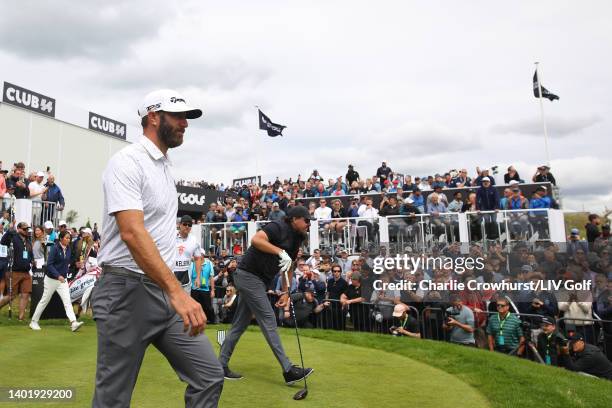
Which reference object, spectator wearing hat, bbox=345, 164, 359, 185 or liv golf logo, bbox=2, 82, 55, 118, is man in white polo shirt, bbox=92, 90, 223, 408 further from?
liv golf logo, bbox=2, 82, 55, 118

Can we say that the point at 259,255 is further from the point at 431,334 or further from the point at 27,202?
the point at 27,202

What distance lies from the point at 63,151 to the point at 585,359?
46064 mm

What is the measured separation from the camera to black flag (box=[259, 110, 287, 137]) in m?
30.2

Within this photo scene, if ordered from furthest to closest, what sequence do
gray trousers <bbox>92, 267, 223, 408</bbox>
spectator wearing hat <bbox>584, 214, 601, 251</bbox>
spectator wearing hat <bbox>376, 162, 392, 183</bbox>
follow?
spectator wearing hat <bbox>376, 162, 392, 183</bbox>
spectator wearing hat <bbox>584, 214, 601, 251</bbox>
gray trousers <bbox>92, 267, 223, 408</bbox>

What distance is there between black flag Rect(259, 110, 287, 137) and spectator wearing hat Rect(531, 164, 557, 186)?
55.0 ft

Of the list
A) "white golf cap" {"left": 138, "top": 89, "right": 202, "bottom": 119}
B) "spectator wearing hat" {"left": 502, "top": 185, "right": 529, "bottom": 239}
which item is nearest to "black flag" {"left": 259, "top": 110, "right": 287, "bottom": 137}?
"spectator wearing hat" {"left": 502, "top": 185, "right": 529, "bottom": 239}

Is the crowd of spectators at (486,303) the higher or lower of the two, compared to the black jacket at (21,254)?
lower

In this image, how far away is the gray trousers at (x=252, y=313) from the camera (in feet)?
19.2

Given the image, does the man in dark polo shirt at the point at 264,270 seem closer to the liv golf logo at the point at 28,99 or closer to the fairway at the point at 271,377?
the fairway at the point at 271,377

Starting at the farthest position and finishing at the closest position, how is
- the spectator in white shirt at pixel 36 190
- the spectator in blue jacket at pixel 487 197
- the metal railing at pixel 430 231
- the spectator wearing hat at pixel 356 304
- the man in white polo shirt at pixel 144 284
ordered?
the spectator in white shirt at pixel 36 190, the spectator in blue jacket at pixel 487 197, the metal railing at pixel 430 231, the spectator wearing hat at pixel 356 304, the man in white polo shirt at pixel 144 284

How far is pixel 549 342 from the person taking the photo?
360 inches

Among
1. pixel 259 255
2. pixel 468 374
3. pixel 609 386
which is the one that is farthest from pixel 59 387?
pixel 609 386

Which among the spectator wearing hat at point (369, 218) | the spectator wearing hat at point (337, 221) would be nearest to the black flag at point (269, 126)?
the spectator wearing hat at point (337, 221)

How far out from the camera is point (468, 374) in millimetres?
6523
